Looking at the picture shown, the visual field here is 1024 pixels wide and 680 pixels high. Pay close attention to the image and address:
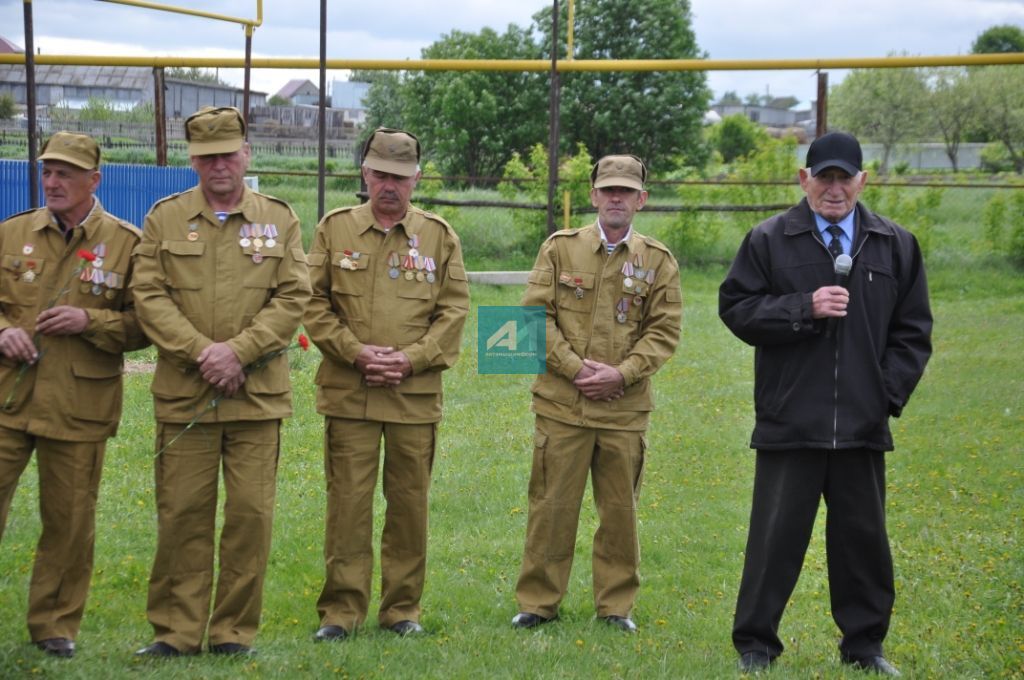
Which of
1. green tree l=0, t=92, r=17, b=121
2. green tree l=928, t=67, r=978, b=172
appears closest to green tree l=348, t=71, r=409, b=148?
green tree l=0, t=92, r=17, b=121

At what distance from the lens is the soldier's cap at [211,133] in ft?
16.5

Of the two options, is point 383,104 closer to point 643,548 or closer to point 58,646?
point 643,548

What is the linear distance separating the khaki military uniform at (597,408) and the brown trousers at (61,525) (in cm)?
197

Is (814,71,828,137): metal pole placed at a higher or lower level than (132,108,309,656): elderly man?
higher

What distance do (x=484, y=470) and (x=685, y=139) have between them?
919 inches

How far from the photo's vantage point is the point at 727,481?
857cm

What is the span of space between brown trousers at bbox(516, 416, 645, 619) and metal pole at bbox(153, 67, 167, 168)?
8.39 m

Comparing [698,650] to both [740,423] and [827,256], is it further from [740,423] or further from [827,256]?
[740,423]

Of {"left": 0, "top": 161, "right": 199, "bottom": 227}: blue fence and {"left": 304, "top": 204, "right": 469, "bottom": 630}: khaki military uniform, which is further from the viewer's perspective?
{"left": 0, "top": 161, "right": 199, "bottom": 227}: blue fence

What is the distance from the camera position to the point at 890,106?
4106cm

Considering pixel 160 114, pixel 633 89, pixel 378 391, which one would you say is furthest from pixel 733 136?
pixel 378 391

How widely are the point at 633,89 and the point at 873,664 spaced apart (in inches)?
975

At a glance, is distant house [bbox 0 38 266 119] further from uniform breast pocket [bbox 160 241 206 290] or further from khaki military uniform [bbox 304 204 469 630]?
uniform breast pocket [bbox 160 241 206 290]

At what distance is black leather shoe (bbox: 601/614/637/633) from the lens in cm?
562
